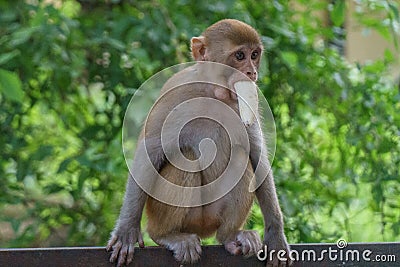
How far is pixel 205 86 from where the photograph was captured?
4.35 m

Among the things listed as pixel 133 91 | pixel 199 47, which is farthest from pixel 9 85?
pixel 199 47

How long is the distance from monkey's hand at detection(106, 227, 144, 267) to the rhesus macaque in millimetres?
33

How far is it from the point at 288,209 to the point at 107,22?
6.66ft

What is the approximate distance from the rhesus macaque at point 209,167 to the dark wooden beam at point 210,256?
32 cm

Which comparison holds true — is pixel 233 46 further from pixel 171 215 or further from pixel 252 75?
pixel 171 215

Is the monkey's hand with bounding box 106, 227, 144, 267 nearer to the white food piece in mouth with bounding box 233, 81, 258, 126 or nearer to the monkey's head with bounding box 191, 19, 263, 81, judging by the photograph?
the white food piece in mouth with bounding box 233, 81, 258, 126

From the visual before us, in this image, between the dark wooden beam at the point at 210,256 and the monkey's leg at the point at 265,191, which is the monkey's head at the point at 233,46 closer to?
the monkey's leg at the point at 265,191

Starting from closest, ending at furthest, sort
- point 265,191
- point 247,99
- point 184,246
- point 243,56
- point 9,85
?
point 184,246, point 247,99, point 265,191, point 243,56, point 9,85

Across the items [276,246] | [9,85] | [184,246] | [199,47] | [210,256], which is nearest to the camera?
[210,256]

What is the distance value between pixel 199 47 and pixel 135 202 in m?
1.01

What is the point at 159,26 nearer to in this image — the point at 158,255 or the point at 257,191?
the point at 257,191

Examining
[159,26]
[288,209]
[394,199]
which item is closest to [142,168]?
[288,209]

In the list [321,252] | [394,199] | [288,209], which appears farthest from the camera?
[394,199]

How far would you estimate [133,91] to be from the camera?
219 inches
